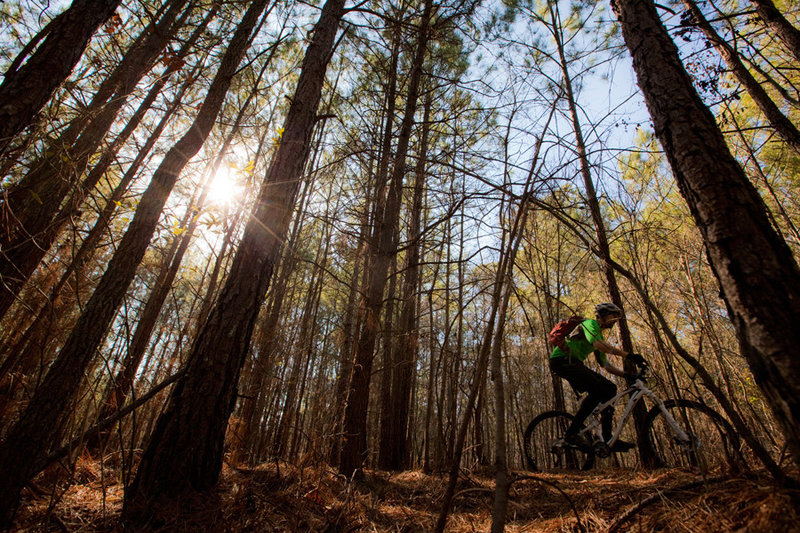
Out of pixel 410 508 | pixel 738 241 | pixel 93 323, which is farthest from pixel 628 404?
pixel 93 323

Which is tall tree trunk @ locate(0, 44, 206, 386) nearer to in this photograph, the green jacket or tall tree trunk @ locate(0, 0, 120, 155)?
tall tree trunk @ locate(0, 0, 120, 155)

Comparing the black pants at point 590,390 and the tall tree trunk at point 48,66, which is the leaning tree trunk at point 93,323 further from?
the black pants at point 590,390

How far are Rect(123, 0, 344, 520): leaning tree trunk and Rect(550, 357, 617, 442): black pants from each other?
314 cm

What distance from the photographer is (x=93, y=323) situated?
8.88 ft

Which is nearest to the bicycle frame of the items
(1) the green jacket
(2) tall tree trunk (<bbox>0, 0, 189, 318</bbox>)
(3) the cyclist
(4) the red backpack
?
(3) the cyclist

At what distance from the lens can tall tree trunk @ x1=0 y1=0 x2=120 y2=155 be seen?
1.58m

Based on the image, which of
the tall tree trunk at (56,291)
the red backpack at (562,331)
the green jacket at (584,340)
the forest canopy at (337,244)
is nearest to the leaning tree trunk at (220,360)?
the forest canopy at (337,244)

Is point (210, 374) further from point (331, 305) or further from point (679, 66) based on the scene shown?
point (331, 305)

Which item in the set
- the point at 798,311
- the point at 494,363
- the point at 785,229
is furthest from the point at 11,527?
the point at 785,229

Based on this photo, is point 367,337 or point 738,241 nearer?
point 738,241

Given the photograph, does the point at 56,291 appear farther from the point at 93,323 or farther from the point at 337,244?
→ the point at 337,244

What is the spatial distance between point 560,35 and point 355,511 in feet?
22.6

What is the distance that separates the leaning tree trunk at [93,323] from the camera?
183 cm

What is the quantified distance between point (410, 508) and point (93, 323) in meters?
2.87
